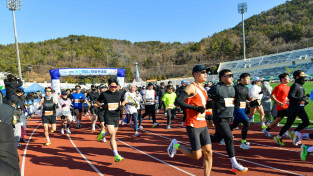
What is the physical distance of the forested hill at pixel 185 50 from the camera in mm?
77125

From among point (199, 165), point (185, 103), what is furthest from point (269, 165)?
point (185, 103)

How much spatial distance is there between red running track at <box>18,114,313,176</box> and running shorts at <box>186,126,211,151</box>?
116cm

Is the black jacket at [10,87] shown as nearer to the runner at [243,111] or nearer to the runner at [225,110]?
the runner at [225,110]

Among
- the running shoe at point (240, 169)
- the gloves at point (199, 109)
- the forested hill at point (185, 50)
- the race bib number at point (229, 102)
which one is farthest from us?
the forested hill at point (185, 50)

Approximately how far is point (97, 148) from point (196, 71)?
4.77m

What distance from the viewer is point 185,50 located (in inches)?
4053

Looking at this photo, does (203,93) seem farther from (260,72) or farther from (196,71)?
(260,72)

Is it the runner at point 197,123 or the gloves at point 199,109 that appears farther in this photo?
the runner at point 197,123

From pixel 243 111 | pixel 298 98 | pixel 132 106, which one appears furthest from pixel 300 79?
pixel 132 106

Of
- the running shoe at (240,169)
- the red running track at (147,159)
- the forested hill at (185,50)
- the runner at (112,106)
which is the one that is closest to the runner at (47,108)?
the red running track at (147,159)

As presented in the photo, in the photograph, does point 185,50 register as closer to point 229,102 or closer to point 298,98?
point 298,98

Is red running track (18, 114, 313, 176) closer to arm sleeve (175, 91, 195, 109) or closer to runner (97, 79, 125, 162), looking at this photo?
runner (97, 79, 125, 162)

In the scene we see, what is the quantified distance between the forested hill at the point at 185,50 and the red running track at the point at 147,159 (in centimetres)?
6160

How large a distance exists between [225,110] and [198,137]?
1020 millimetres
